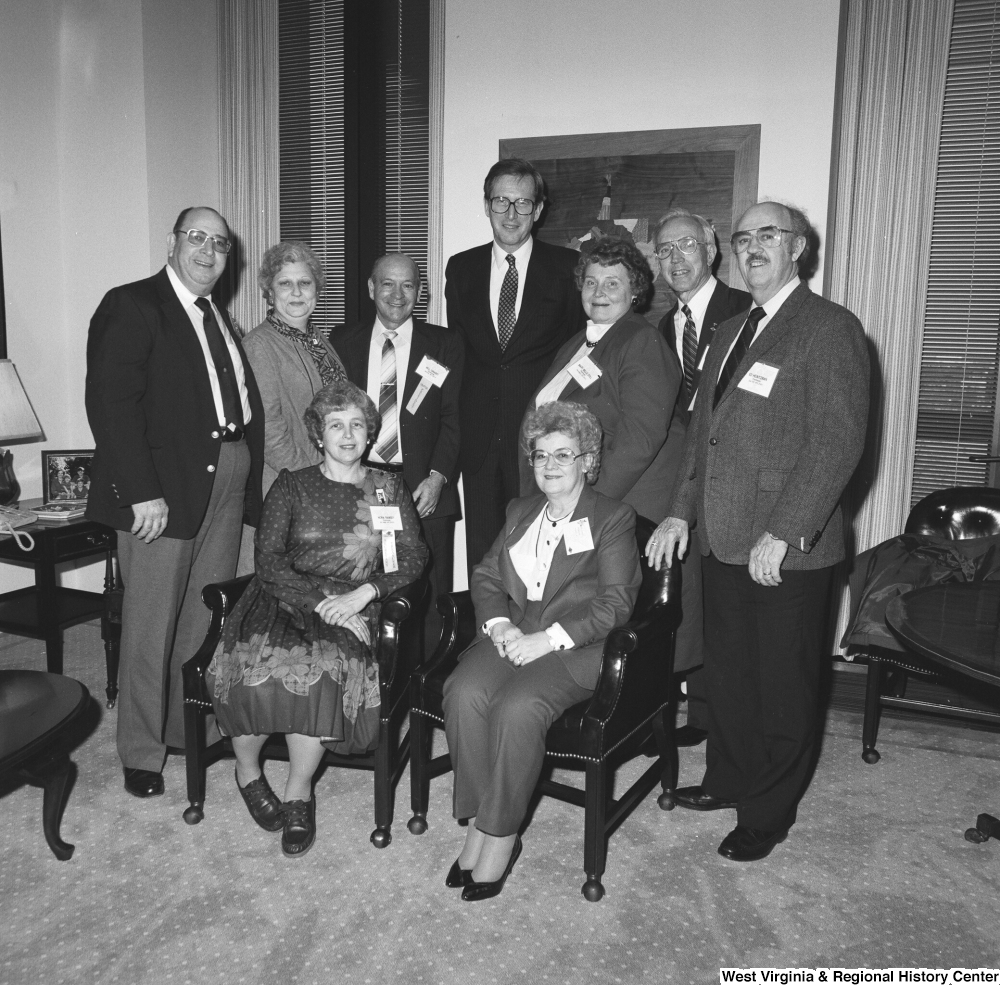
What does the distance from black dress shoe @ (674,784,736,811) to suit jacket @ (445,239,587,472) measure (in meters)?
1.44

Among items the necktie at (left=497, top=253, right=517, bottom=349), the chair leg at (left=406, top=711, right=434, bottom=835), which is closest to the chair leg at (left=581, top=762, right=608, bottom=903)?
the chair leg at (left=406, top=711, right=434, bottom=835)

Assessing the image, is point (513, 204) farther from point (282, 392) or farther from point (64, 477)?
point (64, 477)

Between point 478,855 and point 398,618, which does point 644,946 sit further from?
point 398,618

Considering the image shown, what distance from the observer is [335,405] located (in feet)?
9.48

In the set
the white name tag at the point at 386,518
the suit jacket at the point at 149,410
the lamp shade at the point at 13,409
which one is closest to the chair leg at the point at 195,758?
the suit jacket at the point at 149,410

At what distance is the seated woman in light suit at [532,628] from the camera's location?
238 cm

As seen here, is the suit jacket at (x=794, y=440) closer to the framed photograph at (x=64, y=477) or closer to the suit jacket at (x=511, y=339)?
the suit jacket at (x=511, y=339)

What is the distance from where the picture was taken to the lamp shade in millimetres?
3852

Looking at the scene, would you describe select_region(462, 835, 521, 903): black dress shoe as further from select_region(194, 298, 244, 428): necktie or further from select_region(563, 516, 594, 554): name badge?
select_region(194, 298, 244, 428): necktie

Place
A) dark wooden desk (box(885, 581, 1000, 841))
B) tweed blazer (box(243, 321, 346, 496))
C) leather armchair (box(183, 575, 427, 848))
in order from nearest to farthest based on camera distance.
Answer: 1. dark wooden desk (box(885, 581, 1000, 841))
2. leather armchair (box(183, 575, 427, 848))
3. tweed blazer (box(243, 321, 346, 496))

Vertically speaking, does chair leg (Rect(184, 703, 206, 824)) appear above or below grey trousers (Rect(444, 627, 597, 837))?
below

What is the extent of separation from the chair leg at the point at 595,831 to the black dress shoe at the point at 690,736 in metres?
1.07

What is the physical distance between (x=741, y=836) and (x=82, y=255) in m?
4.08

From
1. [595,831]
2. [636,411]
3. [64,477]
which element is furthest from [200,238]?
[595,831]
